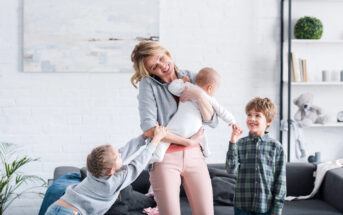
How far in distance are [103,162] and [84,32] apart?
1788 mm

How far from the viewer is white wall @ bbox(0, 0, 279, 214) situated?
3.60m

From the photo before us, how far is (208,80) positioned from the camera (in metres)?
2.11

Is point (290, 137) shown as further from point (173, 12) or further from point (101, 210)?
point (101, 210)

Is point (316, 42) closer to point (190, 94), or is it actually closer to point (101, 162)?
point (190, 94)

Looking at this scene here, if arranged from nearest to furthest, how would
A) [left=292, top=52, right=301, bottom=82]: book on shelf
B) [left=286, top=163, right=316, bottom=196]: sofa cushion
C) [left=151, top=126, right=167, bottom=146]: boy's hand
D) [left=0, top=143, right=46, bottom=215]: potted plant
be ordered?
1. [left=151, top=126, right=167, bottom=146]: boy's hand
2. [left=286, top=163, right=316, bottom=196]: sofa cushion
3. [left=0, top=143, right=46, bottom=215]: potted plant
4. [left=292, top=52, right=301, bottom=82]: book on shelf

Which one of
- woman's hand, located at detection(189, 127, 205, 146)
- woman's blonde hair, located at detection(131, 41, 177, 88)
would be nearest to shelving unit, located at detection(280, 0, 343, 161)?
woman's hand, located at detection(189, 127, 205, 146)

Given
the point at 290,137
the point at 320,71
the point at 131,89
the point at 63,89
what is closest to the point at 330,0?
the point at 320,71

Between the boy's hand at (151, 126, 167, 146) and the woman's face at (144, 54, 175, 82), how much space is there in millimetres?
261

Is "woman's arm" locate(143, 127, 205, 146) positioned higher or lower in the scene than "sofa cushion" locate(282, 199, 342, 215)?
higher

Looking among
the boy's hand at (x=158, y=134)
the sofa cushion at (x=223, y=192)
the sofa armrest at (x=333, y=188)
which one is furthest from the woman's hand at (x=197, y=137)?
the sofa armrest at (x=333, y=188)

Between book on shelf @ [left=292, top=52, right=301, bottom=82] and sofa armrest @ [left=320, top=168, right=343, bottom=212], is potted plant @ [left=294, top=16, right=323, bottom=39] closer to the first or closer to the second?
book on shelf @ [left=292, top=52, right=301, bottom=82]

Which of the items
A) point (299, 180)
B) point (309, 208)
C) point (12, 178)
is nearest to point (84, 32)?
point (12, 178)

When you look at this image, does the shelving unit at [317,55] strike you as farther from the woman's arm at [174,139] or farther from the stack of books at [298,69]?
the woman's arm at [174,139]

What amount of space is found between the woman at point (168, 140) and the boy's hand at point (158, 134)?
0.02 m
